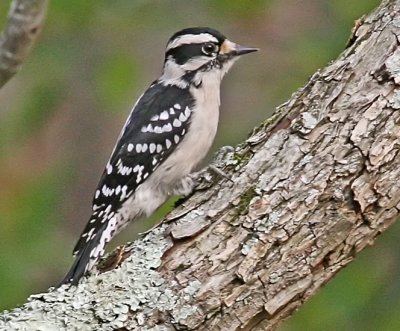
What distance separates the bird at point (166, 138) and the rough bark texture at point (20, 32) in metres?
1.61

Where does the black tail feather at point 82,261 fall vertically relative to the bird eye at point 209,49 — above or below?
below

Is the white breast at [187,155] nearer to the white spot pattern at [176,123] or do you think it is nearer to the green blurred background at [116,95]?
the white spot pattern at [176,123]

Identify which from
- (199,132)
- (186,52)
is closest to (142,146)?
(199,132)

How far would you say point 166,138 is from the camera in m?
4.63

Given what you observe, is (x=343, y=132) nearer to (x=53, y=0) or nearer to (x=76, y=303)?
(x=76, y=303)

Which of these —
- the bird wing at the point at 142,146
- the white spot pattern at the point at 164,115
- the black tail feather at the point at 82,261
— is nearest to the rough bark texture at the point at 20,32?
the black tail feather at the point at 82,261

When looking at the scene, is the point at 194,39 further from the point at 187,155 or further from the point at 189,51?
the point at 187,155

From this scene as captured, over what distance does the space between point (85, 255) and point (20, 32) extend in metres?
1.60

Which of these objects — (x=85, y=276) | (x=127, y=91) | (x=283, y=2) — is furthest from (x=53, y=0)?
(x=283, y=2)

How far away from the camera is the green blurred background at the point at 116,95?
4918 mm

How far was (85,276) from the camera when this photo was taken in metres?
3.77

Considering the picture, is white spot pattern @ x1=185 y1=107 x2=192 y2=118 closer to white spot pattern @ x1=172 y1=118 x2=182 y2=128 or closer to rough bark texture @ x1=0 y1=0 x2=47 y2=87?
white spot pattern @ x1=172 y1=118 x2=182 y2=128

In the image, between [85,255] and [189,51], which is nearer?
[85,255]

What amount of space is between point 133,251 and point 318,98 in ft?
2.80
